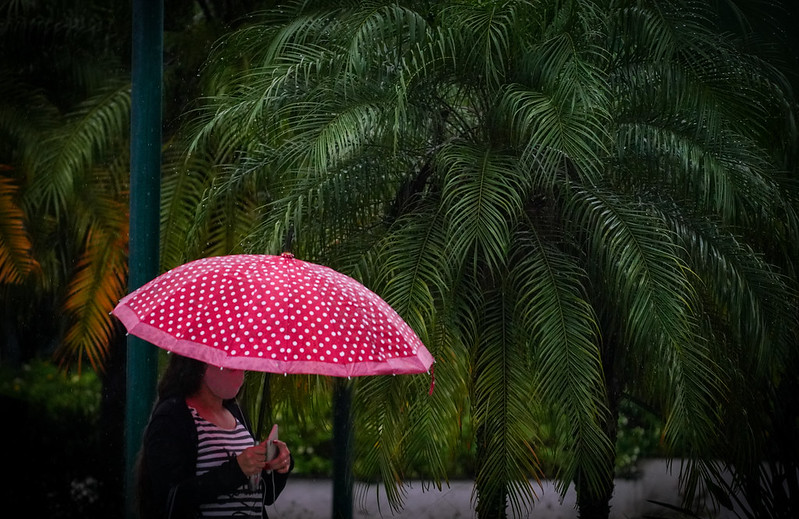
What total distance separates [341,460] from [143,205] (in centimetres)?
272

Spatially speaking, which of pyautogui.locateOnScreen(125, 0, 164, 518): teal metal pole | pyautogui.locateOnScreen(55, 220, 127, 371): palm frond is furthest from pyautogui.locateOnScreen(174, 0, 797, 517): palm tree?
pyautogui.locateOnScreen(55, 220, 127, 371): palm frond

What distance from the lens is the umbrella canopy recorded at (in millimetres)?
2496

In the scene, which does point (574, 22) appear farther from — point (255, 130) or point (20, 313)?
point (20, 313)

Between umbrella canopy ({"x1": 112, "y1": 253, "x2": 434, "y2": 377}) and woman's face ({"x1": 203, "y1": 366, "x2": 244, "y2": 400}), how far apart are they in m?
0.29

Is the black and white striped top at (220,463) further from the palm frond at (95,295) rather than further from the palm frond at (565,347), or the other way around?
the palm frond at (95,295)

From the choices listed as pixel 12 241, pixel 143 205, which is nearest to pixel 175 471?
pixel 143 205

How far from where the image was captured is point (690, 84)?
14.8 ft

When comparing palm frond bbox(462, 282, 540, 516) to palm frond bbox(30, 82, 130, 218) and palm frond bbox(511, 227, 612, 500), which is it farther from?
palm frond bbox(30, 82, 130, 218)

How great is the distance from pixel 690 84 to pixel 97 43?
3732 millimetres

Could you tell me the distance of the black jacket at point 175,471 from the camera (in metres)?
2.69

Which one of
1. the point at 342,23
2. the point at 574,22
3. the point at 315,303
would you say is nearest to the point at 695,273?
the point at 574,22

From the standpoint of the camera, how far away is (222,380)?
285 cm

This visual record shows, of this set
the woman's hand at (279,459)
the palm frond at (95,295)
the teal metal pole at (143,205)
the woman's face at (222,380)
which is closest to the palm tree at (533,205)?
the teal metal pole at (143,205)

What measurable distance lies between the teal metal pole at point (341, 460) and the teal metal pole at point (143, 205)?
2065mm
